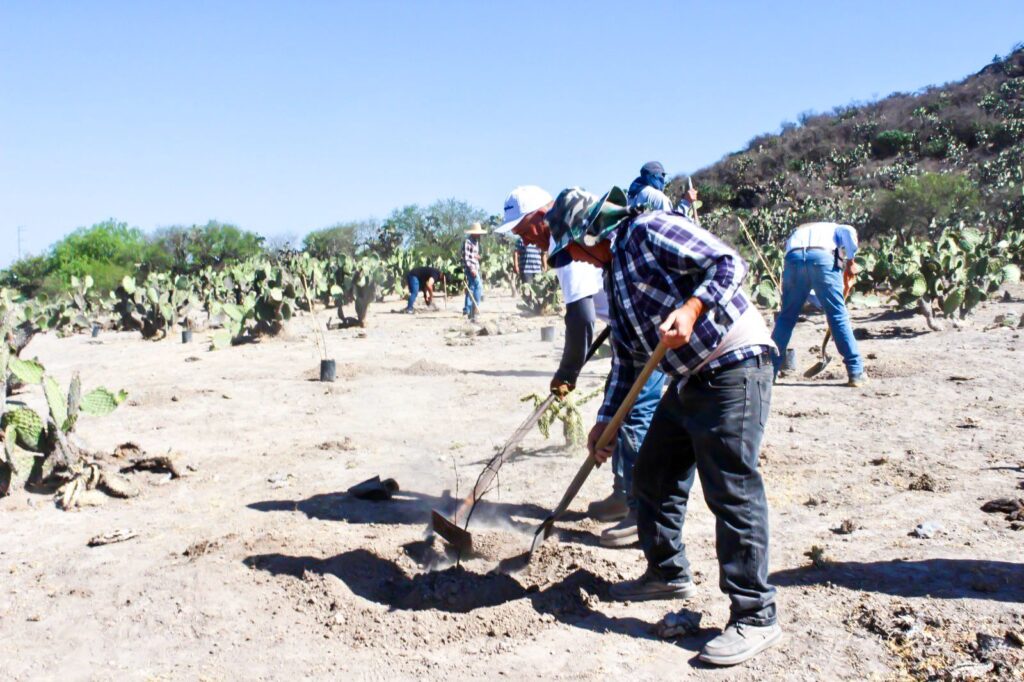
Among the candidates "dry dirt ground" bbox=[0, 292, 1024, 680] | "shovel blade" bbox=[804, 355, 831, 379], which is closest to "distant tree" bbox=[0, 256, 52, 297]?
"dry dirt ground" bbox=[0, 292, 1024, 680]

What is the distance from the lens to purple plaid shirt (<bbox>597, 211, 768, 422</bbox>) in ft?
9.23

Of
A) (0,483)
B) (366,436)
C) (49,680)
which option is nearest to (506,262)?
(366,436)

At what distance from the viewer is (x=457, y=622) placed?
338 cm

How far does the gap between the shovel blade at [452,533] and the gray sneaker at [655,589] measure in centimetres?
72

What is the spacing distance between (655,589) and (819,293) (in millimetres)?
4328

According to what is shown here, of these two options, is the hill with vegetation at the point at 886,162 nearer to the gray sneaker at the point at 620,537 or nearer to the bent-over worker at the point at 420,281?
the bent-over worker at the point at 420,281

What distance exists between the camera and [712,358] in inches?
115

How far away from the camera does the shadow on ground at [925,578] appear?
10.7 feet

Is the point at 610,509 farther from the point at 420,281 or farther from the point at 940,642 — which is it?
the point at 420,281

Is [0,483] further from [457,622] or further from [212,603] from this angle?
[457,622]

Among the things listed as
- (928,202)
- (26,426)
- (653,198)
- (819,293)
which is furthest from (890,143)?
(26,426)

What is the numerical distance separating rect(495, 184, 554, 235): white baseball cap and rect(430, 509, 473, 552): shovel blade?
4.01 feet

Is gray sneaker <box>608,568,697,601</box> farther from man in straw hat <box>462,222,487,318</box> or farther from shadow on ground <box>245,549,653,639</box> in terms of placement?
man in straw hat <box>462,222,487,318</box>

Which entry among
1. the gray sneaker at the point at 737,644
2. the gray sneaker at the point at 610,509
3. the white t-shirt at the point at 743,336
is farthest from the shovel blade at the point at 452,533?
the white t-shirt at the point at 743,336
